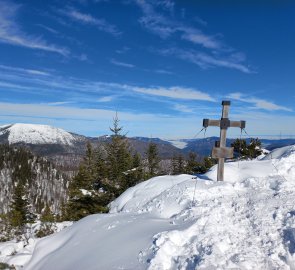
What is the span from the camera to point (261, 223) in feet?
26.7

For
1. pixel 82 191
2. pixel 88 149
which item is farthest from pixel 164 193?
pixel 88 149

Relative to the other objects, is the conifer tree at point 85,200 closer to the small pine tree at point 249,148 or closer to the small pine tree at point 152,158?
the small pine tree at point 249,148

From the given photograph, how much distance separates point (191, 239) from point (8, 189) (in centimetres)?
15891

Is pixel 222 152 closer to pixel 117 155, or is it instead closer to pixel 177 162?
pixel 117 155

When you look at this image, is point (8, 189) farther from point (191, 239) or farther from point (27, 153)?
point (191, 239)

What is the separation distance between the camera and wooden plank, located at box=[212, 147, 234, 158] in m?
13.2

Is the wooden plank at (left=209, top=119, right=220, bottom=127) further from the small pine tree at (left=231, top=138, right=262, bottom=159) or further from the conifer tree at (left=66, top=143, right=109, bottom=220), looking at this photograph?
the small pine tree at (left=231, top=138, right=262, bottom=159)

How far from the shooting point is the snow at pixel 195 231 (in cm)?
701

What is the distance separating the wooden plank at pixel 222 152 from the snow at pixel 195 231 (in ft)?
3.26

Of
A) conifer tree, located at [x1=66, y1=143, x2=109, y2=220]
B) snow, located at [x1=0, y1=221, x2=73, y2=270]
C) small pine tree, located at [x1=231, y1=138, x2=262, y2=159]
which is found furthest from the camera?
small pine tree, located at [x1=231, y1=138, x2=262, y2=159]

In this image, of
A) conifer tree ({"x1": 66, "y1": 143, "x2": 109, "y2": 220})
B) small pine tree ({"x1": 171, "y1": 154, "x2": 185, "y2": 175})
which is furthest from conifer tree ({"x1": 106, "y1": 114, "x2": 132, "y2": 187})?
small pine tree ({"x1": 171, "y1": 154, "x2": 185, "y2": 175})

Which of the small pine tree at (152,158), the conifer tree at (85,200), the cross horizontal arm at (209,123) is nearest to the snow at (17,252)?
the cross horizontal arm at (209,123)

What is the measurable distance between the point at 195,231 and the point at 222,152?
559 cm

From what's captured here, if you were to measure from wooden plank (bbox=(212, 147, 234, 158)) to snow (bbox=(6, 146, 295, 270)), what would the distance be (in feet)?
3.26
